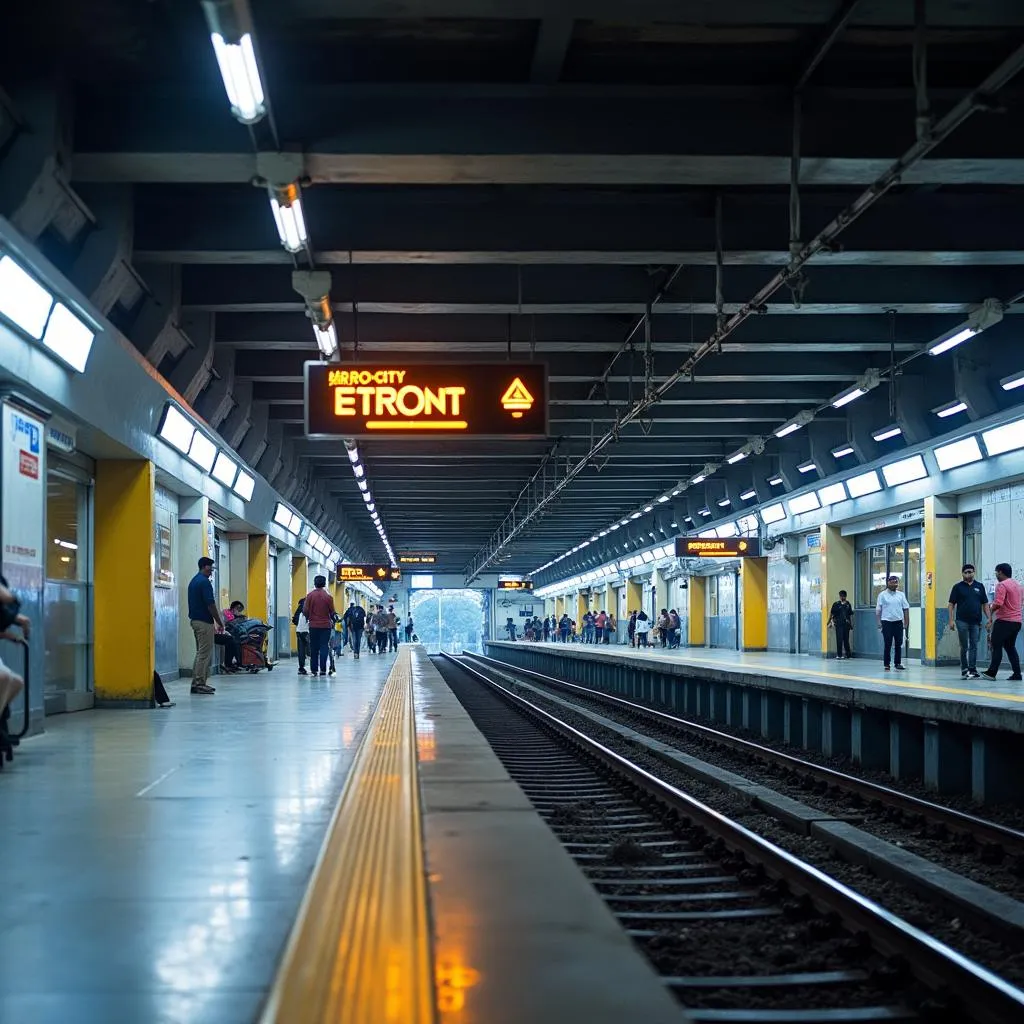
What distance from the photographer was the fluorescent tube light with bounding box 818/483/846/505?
2512 cm

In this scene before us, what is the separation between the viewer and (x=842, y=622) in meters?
25.0

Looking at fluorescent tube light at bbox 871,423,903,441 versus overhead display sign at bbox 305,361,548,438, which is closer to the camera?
overhead display sign at bbox 305,361,548,438

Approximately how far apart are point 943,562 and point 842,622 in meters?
4.30

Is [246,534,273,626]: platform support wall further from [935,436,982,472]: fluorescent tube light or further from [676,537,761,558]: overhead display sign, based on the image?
[935,436,982,472]: fluorescent tube light

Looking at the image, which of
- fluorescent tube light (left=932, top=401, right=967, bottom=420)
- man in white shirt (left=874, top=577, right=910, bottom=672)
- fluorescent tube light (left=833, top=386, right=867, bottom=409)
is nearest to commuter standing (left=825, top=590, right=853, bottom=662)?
man in white shirt (left=874, top=577, right=910, bottom=672)

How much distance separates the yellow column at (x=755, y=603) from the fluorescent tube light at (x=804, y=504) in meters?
5.59

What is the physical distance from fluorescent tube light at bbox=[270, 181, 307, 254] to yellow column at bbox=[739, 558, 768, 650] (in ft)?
83.2

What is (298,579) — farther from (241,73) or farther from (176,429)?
(241,73)

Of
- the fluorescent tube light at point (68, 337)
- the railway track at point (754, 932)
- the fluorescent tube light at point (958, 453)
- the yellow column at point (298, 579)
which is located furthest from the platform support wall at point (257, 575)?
the railway track at point (754, 932)

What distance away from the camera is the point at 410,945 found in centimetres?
343

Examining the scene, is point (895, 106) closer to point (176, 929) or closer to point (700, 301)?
point (700, 301)

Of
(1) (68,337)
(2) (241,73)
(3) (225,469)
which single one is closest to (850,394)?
(3) (225,469)

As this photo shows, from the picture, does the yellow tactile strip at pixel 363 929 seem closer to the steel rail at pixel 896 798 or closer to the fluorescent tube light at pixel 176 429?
the steel rail at pixel 896 798

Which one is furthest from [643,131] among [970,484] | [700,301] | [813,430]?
[813,430]
